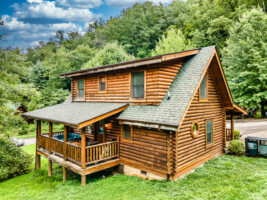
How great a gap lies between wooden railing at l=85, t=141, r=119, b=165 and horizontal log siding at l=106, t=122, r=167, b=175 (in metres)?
0.38

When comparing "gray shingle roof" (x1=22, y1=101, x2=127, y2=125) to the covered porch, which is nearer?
the covered porch

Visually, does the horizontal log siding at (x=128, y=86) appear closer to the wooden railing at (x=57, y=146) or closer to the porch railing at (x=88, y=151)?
the porch railing at (x=88, y=151)

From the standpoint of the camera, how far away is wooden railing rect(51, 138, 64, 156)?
9724mm

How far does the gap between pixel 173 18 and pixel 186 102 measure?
4367 cm

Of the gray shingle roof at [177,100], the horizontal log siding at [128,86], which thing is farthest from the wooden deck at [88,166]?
the horizontal log siding at [128,86]

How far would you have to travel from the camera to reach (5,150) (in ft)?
38.2

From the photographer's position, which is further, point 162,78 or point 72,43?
point 72,43

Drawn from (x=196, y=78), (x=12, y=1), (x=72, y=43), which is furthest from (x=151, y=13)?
(x=12, y=1)

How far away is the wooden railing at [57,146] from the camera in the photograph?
972 centimetres

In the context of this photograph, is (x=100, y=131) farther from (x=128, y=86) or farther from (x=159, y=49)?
(x=159, y=49)

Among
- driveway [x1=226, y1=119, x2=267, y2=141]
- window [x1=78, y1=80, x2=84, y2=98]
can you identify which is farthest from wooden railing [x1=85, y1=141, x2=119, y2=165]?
driveway [x1=226, y1=119, x2=267, y2=141]

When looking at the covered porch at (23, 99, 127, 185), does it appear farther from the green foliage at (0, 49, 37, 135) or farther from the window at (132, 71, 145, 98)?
the green foliage at (0, 49, 37, 135)

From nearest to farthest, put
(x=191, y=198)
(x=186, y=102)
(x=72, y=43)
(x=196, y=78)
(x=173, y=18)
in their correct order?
(x=191, y=198) → (x=186, y=102) → (x=196, y=78) → (x=173, y=18) → (x=72, y=43)

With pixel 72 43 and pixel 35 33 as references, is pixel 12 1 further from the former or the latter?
pixel 72 43
